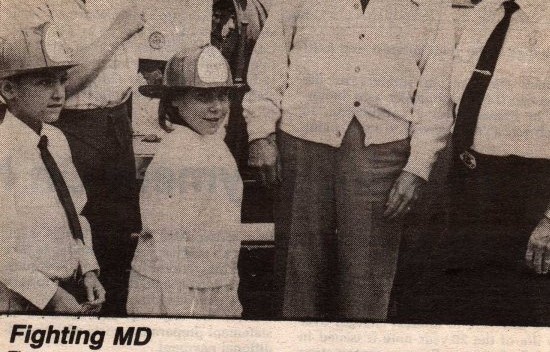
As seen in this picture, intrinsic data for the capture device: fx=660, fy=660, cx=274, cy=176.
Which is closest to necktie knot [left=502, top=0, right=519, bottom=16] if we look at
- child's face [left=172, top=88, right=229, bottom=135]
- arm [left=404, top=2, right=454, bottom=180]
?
arm [left=404, top=2, right=454, bottom=180]

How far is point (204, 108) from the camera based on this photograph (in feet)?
8.20

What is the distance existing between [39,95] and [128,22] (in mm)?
436

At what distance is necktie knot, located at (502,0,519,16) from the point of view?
2500 millimetres

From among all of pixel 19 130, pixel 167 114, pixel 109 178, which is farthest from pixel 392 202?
pixel 19 130

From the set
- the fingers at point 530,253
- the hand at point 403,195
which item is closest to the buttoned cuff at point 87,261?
the hand at point 403,195

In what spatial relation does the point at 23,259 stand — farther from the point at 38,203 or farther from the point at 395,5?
the point at 395,5

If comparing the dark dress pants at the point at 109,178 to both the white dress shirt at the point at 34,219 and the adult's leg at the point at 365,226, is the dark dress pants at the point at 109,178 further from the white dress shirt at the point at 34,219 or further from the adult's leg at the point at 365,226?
the adult's leg at the point at 365,226

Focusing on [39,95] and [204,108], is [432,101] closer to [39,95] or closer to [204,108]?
[204,108]

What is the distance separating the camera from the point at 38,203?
99.3 inches

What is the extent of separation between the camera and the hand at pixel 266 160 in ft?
8.09

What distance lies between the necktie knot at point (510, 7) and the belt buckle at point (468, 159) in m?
0.55

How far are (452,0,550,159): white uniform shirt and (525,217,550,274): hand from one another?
0.92 ft

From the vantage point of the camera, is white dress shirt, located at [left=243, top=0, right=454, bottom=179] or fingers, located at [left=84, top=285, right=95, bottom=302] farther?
fingers, located at [left=84, top=285, right=95, bottom=302]

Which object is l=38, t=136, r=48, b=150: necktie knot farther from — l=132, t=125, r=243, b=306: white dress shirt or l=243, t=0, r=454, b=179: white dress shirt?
l=243, t=0, r=454, b=179: white dress shirt
